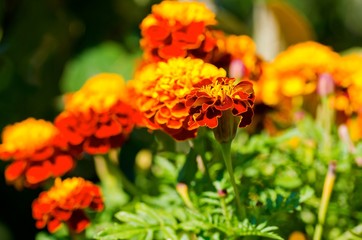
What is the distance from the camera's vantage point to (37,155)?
2.78 feet

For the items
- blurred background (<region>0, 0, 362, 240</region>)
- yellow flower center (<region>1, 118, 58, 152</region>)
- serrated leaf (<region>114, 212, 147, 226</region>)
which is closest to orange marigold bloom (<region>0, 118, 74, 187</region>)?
yellow flower center (<region>1, 118, 58, 152</region>)

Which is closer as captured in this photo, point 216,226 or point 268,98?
point 216,226

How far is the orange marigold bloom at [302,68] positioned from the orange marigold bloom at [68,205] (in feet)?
1.07

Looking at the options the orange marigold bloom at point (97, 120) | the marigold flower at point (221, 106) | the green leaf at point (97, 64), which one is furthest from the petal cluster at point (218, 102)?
the green leaf at point (97, 64)

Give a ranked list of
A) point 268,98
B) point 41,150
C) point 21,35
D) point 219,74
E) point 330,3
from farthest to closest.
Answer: point 330,3
point 21,35
point 268,98
point 41,150
point 219,74

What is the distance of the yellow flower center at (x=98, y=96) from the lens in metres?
0.86

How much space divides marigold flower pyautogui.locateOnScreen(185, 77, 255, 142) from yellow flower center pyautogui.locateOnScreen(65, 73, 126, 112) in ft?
0.75

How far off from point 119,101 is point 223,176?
7.4 inches

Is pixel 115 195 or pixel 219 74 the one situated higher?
pixel 219 74

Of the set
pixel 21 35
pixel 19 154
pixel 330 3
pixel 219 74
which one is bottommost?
pixel 330 3

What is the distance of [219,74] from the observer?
685 millimetres

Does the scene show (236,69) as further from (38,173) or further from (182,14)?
(38,173)

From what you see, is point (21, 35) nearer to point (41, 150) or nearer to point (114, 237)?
point (41, 150)

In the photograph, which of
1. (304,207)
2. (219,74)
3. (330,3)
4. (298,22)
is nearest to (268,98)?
(304,207)
